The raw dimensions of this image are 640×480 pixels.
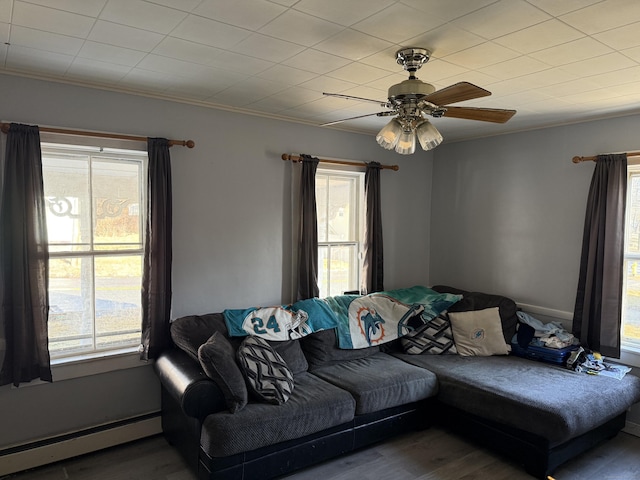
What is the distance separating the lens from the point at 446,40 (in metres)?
2.13

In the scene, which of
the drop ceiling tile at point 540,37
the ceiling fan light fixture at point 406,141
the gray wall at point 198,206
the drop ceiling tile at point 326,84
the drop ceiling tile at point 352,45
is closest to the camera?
the drop ceiling tile at point 540,37

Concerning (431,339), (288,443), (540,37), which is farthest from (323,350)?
(540,37)

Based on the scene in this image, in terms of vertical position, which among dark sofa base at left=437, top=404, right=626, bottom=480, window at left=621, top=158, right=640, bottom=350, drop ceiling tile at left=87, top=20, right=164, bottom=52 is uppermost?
drop ceiling tile at left=87, top=20, right=164, bottom=52

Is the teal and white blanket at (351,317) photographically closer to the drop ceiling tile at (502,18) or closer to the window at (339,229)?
the window at (339,229)

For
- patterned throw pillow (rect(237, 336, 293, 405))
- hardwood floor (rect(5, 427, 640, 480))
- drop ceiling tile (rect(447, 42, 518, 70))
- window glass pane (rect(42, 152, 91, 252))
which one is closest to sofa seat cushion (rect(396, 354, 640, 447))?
hardwood floor (rect(5, 427, 640, 480))

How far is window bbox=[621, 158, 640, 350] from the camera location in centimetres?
355

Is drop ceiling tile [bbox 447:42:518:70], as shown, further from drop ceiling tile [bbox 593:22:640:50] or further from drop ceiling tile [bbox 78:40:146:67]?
drop ceiling tile [bbox 78:40:146:67]

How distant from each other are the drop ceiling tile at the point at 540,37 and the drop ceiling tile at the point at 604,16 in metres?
0.04

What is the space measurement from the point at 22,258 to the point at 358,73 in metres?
2.32

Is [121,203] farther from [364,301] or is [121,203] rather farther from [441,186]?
[441,186]

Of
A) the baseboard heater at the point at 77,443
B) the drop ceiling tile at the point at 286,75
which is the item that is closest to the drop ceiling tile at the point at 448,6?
the drop ceiling tile at the point at 286,75

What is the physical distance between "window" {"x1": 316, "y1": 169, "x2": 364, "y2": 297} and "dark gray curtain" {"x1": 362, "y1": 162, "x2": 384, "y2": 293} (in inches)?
4.2

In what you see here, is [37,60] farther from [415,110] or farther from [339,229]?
[339,229]

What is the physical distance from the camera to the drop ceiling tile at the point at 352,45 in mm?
2105
